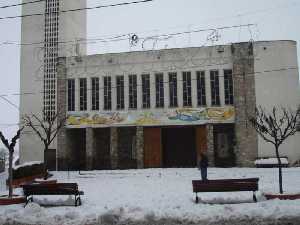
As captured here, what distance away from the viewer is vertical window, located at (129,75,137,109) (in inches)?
1256

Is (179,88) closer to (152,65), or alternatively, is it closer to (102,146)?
(152,65)

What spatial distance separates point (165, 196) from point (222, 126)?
727 inches

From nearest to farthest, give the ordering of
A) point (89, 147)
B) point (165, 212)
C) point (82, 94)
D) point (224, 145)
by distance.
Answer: point (165, 212), point (224, 145), point (89, 147), point (82, 94)

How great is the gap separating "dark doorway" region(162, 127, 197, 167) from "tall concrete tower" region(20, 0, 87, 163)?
32.2ft

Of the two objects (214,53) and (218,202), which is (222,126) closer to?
(214,53)

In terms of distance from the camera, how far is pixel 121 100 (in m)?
32.2

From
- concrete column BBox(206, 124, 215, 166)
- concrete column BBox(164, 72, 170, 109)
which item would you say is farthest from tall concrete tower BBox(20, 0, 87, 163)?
concrete column BBox(206, 124, 215, 166)

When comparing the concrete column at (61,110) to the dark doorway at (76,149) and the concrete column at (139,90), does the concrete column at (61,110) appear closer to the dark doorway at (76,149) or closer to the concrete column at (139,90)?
the dark doorway at (76,149)

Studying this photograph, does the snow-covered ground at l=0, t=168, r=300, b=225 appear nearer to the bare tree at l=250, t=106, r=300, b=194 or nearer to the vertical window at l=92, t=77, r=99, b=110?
the bare tree at l=250, t=106, r=300, b=194

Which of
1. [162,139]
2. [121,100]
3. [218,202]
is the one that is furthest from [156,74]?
[218,202]

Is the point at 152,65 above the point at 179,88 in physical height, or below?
above

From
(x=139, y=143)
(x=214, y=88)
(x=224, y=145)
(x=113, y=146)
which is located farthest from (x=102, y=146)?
(x=214, y=88)

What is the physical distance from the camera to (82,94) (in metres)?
33.0

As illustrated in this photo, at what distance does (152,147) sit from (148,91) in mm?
4635
